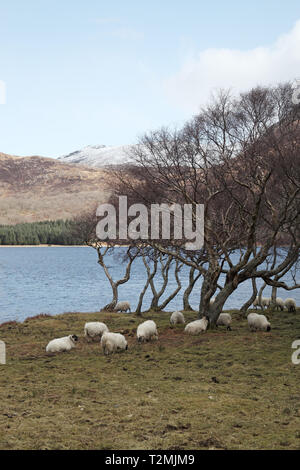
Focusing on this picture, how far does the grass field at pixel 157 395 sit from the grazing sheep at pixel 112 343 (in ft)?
1.22

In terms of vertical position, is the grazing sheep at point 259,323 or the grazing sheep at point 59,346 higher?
the grazing sheep at point 259,323

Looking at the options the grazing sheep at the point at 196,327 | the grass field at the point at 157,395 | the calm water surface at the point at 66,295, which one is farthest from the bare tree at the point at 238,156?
the calm water surface at the point at 66,295

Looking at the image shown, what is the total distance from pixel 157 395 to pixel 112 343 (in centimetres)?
634

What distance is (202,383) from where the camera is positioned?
527 inches

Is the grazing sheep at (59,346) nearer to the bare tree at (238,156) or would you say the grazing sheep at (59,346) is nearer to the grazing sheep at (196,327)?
the grazing sheep at (196,327)

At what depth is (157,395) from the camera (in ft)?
39.5

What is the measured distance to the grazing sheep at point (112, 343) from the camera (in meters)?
18.0

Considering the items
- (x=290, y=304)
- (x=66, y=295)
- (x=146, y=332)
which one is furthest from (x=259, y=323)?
(x=66, y=295)

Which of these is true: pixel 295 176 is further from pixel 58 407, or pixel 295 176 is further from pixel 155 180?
pixel 58 407

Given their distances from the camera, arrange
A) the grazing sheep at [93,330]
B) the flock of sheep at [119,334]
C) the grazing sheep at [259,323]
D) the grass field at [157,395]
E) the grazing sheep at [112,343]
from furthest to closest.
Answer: the grazing sheep at [259,323] → the grazing sheep at [93,330] → the flock of sheep at [119,334] → the grazing sheep at [112,343] → the grass field at [157,395]

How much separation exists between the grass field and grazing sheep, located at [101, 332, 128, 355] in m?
0.37

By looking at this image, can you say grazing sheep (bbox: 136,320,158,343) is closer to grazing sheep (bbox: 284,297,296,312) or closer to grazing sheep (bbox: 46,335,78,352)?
grazing sheep (bbox: 46,335,78,352)

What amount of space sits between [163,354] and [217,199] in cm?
1237

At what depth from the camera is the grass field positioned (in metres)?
8.88
